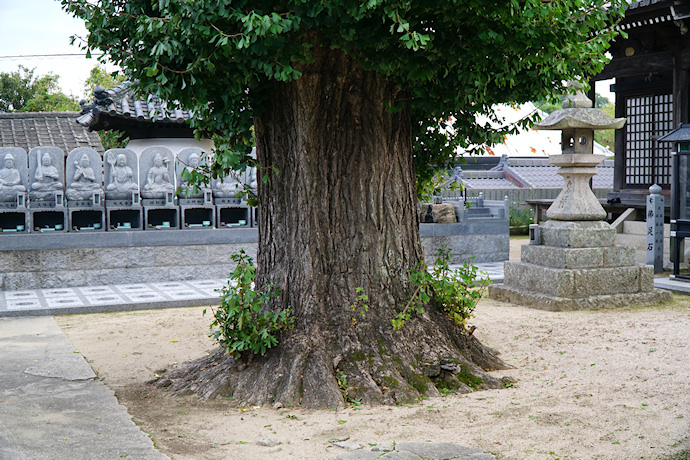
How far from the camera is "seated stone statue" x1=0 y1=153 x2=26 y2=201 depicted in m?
10.1

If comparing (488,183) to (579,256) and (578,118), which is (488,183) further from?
(579,256)

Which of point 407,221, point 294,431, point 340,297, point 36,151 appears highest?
point 36,151

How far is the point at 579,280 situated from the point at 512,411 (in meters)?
4.36

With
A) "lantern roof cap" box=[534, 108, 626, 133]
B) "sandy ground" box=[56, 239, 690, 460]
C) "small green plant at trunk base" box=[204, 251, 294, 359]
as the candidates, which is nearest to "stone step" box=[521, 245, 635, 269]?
"lantern roof cap" box=[534, 108, 626, 133]

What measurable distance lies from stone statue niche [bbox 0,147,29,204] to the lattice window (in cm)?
1223

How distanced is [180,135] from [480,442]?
11863 mm

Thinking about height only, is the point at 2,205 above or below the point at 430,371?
above

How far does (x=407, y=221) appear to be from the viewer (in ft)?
17.1

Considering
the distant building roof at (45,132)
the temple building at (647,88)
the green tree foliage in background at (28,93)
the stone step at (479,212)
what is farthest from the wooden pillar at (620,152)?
the green tree foliage in background at (28,93)

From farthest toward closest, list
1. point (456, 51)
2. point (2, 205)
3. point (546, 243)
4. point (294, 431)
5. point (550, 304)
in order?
1. point (2, 205)
2. point (546, 243)
3. point (550, 304)
4. point (456, 51)
5. point (294, 431)

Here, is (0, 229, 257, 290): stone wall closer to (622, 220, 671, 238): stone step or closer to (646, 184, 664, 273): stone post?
(646, 184, 664, 273): stone post

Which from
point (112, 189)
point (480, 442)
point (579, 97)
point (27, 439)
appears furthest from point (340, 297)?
point (112, 189)

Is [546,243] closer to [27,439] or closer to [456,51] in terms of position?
[456,51]

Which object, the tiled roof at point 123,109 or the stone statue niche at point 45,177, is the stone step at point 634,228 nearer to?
the tiled roof at point 123,109
